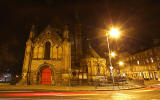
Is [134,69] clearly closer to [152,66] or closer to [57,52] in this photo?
[152,66]

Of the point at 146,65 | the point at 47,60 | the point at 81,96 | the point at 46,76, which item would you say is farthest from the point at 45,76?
the point at 146,65

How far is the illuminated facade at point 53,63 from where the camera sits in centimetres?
2577

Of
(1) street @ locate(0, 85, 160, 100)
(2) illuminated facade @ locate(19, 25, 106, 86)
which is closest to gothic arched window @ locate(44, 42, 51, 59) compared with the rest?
(2) illuminated facade @ locate(19, 25, 106, 86)

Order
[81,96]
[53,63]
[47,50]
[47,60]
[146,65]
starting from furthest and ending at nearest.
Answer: [146,65], [47,50], [53,63], [47,60], [81,96]

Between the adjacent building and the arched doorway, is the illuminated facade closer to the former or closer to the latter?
the arched doorway

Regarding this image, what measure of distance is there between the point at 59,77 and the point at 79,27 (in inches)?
764

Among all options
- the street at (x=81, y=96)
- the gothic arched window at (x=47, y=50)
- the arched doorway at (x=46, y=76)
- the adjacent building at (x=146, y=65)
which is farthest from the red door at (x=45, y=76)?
the adjacent building at (x=146, y=65)

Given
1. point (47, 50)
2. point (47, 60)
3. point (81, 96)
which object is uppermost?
point (47, 50)

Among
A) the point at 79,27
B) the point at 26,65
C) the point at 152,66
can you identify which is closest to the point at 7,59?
the point at 26,65

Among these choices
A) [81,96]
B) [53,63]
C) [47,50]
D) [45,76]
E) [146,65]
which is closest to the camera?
[81,96]

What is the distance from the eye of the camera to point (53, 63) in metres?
27.2

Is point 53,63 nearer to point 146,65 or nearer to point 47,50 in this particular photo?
point 47,50

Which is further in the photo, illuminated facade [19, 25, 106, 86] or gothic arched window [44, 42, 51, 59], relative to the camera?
gothic arched window [44, 42, 51, 59]

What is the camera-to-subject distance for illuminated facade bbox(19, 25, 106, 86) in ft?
84.5
